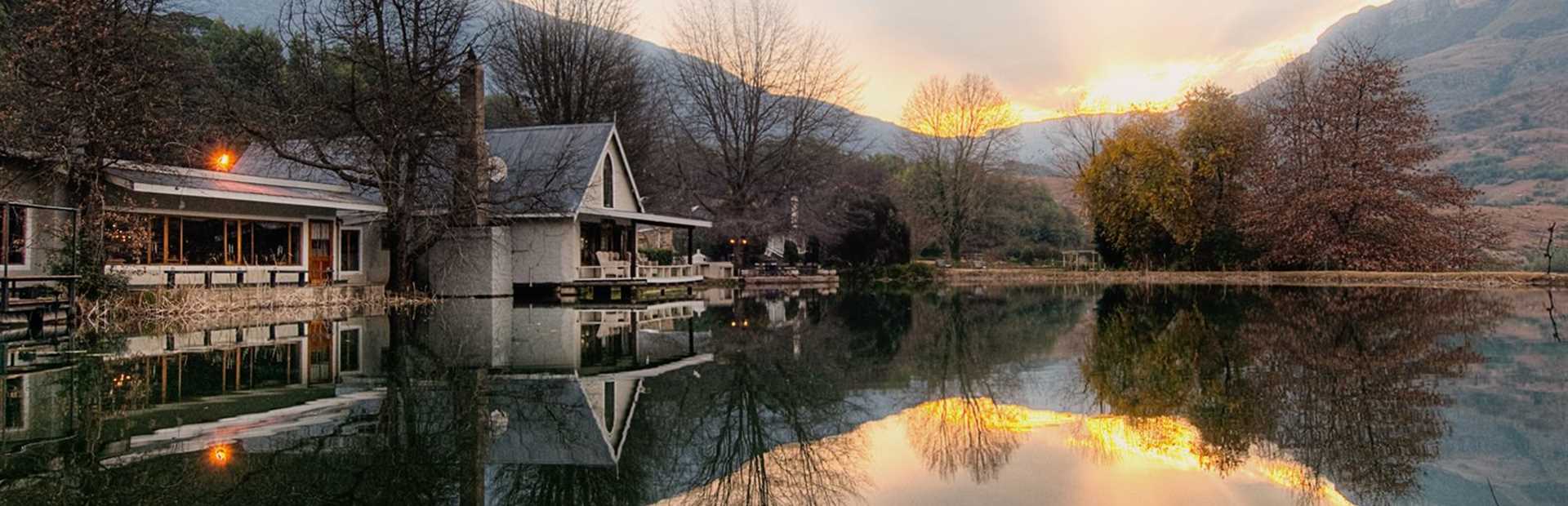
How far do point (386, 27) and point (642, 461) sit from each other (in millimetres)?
19019

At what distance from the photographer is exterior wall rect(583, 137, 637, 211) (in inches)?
1023

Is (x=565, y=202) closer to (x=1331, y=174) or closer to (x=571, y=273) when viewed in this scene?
(x=571, y=273)

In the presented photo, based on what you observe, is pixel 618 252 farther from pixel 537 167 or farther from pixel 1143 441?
pixel 1143 441

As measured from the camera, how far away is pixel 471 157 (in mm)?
22688

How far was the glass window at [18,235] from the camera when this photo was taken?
15945 mm

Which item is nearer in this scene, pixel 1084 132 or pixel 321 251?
pixel 321 251

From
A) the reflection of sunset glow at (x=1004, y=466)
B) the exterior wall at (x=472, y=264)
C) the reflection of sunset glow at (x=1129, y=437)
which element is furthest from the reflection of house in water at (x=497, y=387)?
the exterior wall at (x=472, y=264)

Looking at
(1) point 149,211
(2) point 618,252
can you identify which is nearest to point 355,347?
(1) point 149,211

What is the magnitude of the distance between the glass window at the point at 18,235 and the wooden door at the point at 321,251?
20.3 ft

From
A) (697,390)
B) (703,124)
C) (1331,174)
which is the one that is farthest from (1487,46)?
(697,390)

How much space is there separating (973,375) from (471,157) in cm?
1626

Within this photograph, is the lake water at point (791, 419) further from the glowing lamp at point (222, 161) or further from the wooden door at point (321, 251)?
the glowing lamp at point (222, 161)

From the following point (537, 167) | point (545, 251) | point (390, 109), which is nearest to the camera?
point (390, 109)

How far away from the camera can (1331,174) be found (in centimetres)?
3394
